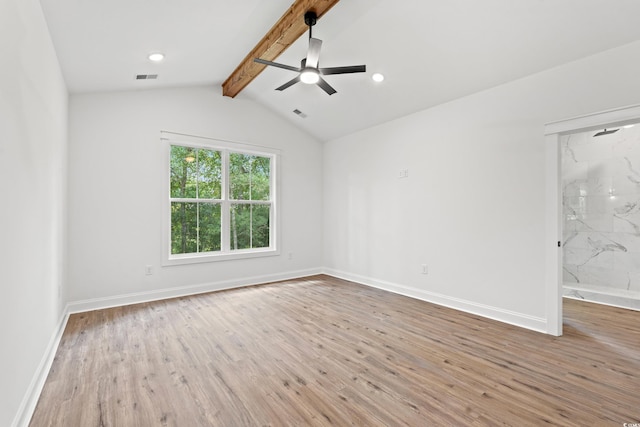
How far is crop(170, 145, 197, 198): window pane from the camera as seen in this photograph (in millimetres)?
4652

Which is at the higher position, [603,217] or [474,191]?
[474,191]

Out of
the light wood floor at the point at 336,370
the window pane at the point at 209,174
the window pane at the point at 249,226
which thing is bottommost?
the light wood floor at the point at 336,370

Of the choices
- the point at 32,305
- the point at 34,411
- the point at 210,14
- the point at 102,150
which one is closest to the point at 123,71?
the point at 102,150

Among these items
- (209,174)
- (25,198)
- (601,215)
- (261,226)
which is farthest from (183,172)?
(601,215)

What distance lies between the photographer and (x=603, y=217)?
471cm

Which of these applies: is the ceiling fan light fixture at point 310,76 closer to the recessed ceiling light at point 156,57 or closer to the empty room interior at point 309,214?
the empty room interior at point 309,214

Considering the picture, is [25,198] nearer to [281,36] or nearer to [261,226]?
[281,36]

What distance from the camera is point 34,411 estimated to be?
6.22 ft

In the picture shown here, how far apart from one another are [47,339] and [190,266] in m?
2.17

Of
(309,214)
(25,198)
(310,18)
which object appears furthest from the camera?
(309,214)

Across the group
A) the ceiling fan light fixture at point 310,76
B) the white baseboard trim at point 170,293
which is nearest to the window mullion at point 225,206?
the white baseboard trim at point 170,293

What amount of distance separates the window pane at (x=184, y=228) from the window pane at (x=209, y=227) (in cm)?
9

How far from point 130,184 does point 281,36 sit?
2776 millimetres

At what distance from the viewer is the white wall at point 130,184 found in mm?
3855
